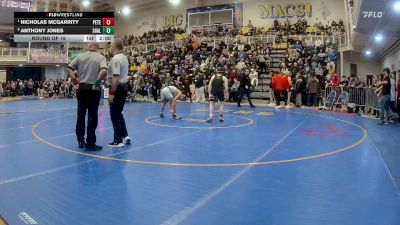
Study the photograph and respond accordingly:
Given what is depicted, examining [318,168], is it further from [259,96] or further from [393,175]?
[259,96]

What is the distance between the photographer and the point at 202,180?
15.6 ft

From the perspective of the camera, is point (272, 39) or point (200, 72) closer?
point (200, 72)

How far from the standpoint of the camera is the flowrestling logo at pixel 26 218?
3.30m

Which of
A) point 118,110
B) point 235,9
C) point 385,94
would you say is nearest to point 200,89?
point 385,94

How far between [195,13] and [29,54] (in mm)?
15303

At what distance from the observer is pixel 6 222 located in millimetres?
3270

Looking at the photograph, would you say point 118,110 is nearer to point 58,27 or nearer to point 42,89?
point 58,27

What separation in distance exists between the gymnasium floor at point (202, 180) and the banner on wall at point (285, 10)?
2552 centimetres

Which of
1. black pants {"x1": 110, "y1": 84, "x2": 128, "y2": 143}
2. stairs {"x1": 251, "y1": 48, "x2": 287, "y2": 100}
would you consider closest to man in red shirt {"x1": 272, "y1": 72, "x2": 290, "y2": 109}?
stairs {"x1": 251, "y1": 48, "x2": 287, "y2": 100}

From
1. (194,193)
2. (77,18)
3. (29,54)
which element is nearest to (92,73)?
(194,193)

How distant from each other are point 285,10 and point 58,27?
23.1 metres

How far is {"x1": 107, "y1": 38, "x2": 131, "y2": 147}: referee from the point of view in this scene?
6711mm

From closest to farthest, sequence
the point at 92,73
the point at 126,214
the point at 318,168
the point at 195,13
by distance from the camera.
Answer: the point at 126,214
the point at 318,168
the point at 92,73
the point at 195,13

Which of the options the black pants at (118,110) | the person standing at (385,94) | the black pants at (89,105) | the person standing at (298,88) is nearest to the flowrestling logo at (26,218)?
the black pants at (89,105)
